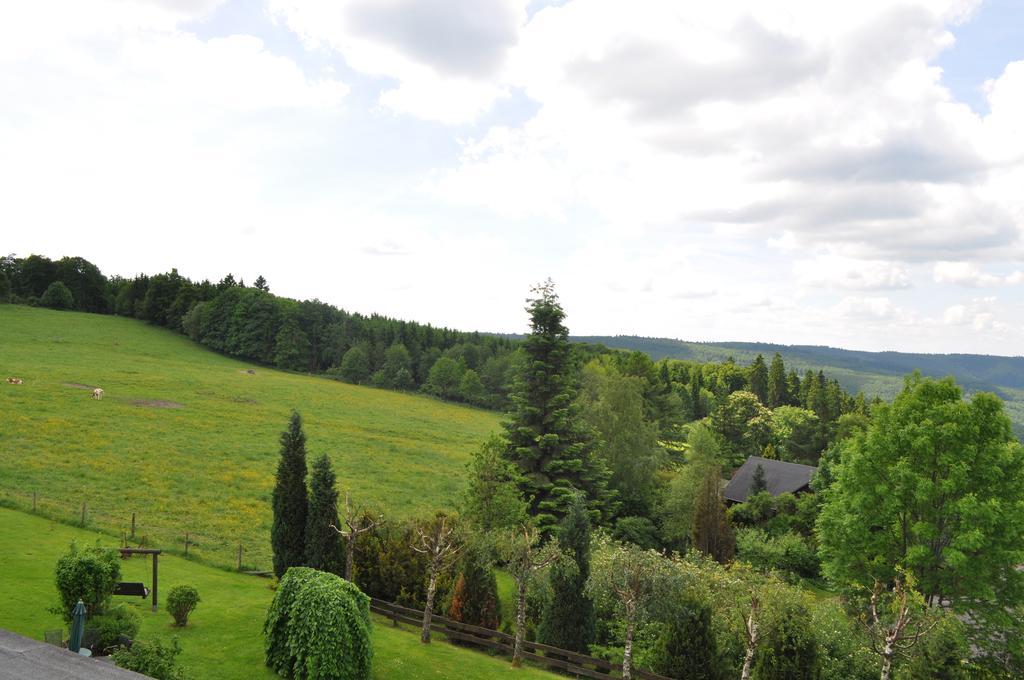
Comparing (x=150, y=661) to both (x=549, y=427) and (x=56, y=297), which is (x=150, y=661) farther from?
(x=56, y=297)

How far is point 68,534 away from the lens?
84.5 ft

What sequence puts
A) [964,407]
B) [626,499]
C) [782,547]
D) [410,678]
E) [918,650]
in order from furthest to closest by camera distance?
[626,499] < [782,547] < [964,407] < [918,650] < [410,678]

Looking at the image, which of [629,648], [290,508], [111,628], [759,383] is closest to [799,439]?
[759,383]

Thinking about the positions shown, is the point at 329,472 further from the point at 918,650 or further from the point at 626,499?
the point at 626,499

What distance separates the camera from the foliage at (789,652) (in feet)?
67.4

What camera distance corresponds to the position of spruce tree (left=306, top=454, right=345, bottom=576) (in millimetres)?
23094

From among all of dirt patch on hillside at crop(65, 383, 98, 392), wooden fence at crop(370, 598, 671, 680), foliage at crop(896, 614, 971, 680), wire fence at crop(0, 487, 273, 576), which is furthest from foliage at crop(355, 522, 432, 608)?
Result: dirt patch on hillside at crop(65, 383, 98, 392)

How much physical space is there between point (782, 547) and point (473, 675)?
30158 mm

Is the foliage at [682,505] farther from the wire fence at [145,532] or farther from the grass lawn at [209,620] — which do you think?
the wire fence at [145,532]

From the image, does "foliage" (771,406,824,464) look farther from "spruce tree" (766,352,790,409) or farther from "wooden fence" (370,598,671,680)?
"wooden fence" (370,598,671,680)

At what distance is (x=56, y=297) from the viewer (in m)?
110

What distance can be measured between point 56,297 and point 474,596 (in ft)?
388

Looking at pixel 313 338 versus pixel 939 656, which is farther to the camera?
pixel 313 338

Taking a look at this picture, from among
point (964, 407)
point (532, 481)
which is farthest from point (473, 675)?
point (964, 407)
